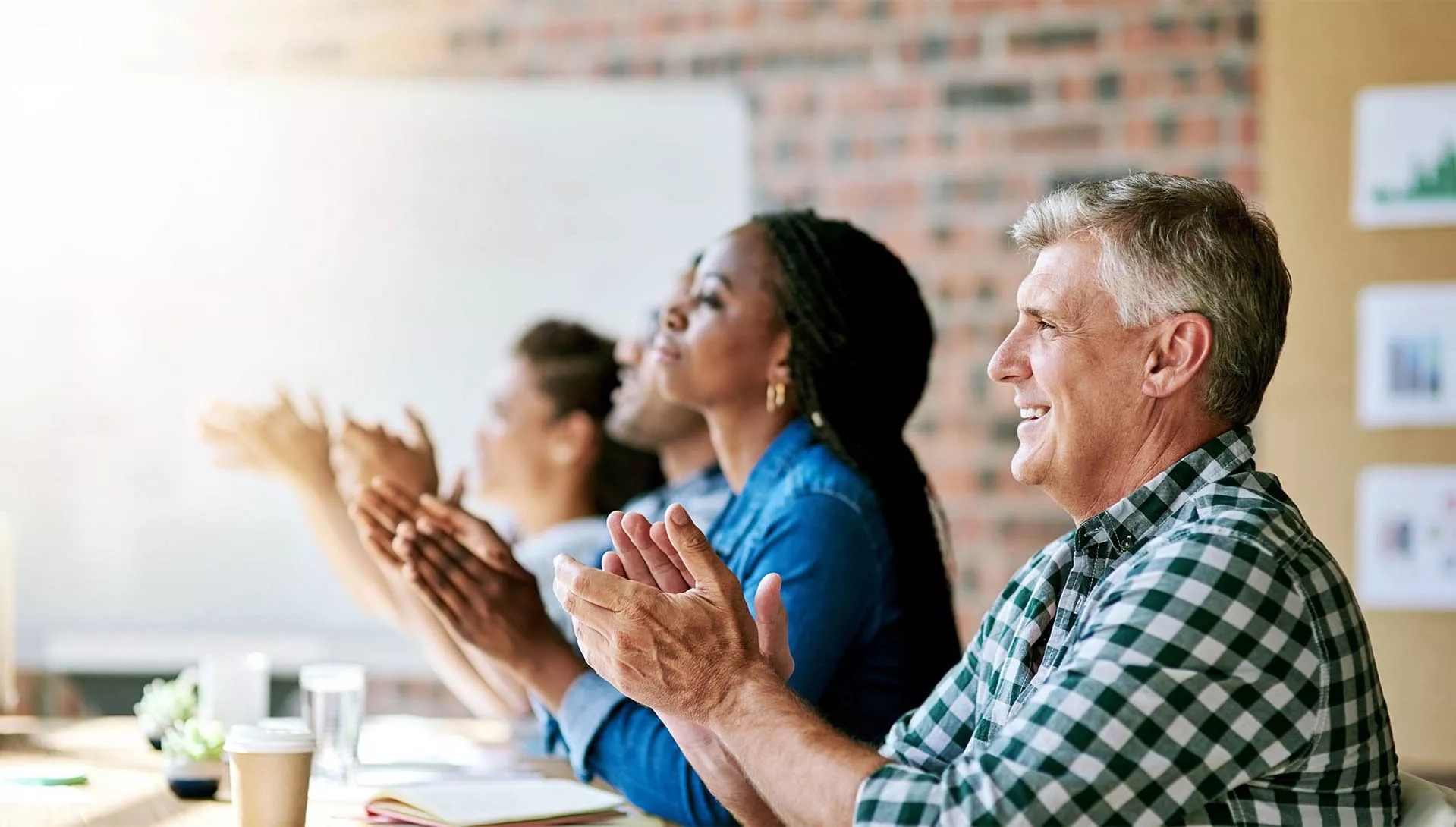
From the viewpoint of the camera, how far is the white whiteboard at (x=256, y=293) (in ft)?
12.5

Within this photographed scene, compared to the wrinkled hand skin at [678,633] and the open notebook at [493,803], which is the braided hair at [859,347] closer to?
the open notebook at [493,803]

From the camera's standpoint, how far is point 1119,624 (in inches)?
45.5

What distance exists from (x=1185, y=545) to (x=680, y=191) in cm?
272

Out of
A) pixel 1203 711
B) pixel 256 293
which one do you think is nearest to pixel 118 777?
pixel 1203 711

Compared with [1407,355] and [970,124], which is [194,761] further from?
[1407,355]

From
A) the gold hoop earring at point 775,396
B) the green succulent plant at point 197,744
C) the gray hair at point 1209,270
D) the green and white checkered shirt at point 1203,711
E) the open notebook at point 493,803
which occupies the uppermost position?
the gray hair at point 1209,270

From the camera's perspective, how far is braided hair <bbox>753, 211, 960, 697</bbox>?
2.03 m

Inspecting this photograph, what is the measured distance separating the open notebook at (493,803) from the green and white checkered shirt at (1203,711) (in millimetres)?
509

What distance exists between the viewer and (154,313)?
3.84 m

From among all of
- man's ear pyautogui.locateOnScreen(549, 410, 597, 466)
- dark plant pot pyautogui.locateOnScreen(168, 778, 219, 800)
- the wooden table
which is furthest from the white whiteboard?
dark plant pot pyautogui.locateOnScreen(168, 778, 219, 800)

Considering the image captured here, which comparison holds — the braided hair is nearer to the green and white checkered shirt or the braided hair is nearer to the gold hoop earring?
the gold hoop earring

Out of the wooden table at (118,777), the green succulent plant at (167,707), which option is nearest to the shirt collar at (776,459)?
the wooden table at (118,777)

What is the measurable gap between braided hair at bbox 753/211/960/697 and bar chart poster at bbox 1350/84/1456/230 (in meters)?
1.69

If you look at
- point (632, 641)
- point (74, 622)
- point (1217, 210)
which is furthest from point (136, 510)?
point (1217, 210)
